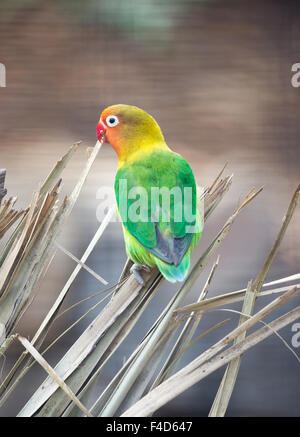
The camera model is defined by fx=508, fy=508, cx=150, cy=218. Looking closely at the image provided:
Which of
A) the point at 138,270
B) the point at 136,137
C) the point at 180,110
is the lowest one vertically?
the point at 138,270

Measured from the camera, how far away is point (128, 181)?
58 centimetres

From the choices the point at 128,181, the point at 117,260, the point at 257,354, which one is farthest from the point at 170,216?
the point at 257,354

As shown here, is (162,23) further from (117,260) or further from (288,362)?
(288,362)

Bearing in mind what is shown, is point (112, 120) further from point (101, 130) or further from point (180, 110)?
point (180, 110)

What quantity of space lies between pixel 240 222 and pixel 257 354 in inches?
12.0

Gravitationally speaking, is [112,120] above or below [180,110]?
below

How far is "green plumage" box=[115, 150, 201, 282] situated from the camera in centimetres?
54

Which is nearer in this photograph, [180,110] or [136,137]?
[136,137]

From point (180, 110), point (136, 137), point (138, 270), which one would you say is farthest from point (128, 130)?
point (180, 110)

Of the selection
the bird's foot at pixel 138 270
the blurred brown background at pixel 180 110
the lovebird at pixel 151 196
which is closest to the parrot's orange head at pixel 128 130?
the lovebird at pixel 151 196

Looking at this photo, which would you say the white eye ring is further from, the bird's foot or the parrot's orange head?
the bird's foot

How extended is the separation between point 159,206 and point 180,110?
66 centimetres

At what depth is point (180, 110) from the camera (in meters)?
1.17

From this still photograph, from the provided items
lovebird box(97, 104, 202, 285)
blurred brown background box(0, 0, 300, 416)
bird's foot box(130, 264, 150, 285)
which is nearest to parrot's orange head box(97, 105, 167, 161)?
lovebird box(97, 104, 202, 285)
